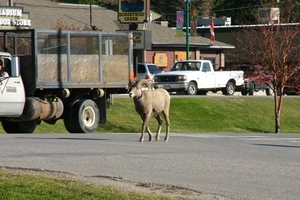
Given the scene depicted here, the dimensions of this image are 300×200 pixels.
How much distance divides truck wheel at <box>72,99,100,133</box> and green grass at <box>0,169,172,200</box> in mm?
12459

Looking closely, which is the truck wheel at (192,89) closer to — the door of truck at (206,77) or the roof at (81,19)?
the door of truck at (206,77)

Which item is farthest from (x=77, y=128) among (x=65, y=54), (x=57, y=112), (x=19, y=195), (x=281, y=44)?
(x=281, y=44)

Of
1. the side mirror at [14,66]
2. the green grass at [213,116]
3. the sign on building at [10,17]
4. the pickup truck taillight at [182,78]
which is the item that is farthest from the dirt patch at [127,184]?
the sign on building at [10,17]

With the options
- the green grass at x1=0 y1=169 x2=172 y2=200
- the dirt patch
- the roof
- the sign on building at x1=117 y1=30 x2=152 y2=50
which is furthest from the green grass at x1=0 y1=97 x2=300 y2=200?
the green grass at x1=0 y1=169 x2=172 y2=200

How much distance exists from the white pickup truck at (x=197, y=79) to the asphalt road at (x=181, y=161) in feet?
79.6

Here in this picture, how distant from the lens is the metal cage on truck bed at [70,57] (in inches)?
894

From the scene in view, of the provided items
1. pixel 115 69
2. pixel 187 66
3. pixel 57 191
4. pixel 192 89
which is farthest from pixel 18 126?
pixel 187 66

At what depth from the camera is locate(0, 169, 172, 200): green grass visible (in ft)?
33.9

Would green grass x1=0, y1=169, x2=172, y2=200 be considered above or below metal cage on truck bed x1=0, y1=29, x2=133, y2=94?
below

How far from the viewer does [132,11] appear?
3244 centimetres

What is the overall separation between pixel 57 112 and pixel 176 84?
20466 mm

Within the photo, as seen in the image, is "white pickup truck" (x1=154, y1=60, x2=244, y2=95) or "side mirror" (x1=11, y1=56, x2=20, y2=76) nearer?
"side mirror" (x1=11, y1=56, x2=20, y2=76)

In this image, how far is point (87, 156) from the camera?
49.3 ft

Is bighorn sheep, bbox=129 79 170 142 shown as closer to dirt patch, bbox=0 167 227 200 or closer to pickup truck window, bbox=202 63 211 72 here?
dirt patch, bbox=0 167 227 200
